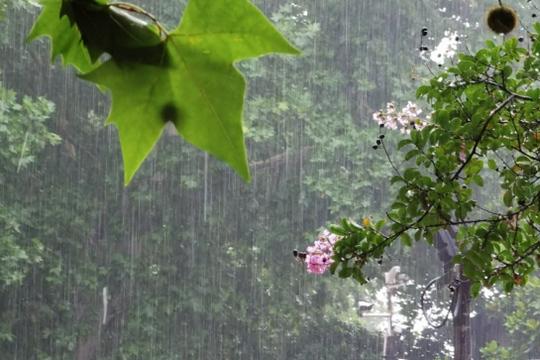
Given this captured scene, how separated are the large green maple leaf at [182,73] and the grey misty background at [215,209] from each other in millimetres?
4577

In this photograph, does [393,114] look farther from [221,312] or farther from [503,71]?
[221,312]

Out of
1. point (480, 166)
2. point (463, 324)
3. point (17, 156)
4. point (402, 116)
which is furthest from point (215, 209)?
point (480, 166)

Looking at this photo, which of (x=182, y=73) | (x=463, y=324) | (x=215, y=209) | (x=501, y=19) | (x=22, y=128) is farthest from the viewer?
(x=215, y=209)

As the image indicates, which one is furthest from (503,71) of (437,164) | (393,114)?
(393,114)

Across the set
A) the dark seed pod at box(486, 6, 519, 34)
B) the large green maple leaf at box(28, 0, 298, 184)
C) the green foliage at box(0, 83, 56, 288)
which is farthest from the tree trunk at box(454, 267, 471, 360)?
the green foliage at box(0, 83, 56, 288)

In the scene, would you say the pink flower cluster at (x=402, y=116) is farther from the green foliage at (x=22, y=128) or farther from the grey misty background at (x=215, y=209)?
the grey misty background at (x=215, y=209)

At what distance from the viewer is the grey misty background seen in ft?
16.2

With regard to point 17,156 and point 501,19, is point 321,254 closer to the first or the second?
point 501,19

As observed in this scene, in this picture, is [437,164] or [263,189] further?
[263,189]

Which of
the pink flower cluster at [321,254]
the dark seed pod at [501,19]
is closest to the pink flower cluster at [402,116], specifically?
the pink flower cluster at [321,254]

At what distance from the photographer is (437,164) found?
3.01ft

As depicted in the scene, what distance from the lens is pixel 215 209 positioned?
17.8ft

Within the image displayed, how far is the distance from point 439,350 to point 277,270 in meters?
1.39

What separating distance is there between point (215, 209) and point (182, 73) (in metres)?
5.31
